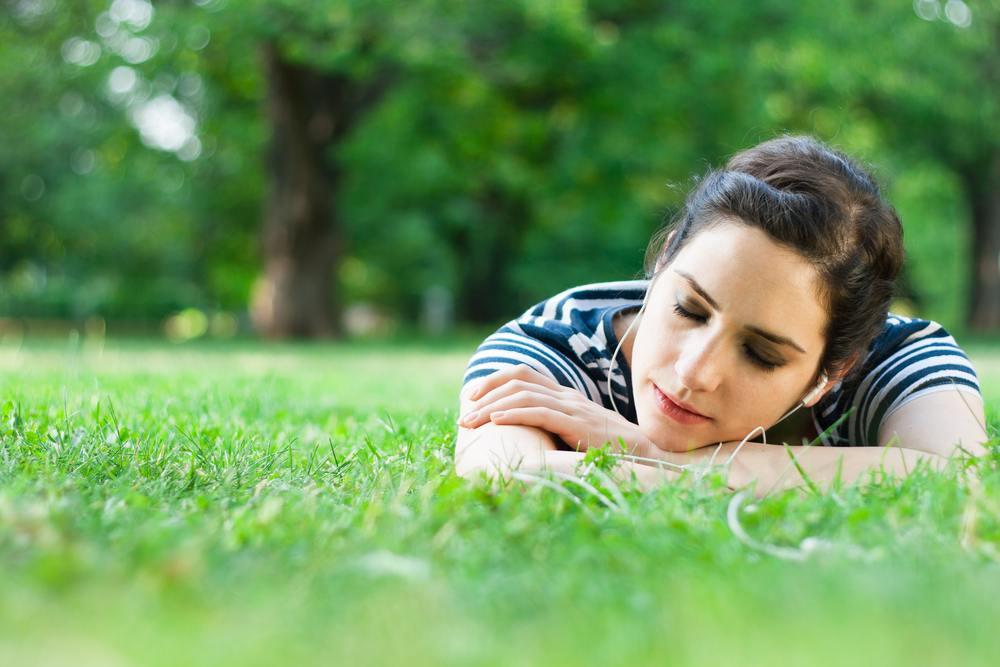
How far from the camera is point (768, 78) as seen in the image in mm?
15250

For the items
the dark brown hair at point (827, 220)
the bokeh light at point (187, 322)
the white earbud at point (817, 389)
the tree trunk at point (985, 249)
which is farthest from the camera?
the bokeh light at point (187, 322)

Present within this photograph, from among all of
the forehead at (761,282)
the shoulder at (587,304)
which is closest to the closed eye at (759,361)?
the forehead at (761,282)

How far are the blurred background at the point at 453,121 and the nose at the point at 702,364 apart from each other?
18.5 ft

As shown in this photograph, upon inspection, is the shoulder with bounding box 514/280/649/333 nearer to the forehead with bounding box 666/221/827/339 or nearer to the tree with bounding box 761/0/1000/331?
the forehead with bounding box 666/221/827/339

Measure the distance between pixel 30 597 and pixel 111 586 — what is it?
4.7 inches

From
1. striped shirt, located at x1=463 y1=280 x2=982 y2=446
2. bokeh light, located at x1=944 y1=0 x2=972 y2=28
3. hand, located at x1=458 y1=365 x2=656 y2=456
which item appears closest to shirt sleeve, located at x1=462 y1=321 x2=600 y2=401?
striped shirt, located at x1=463 y1=280 x2=982 y2=446

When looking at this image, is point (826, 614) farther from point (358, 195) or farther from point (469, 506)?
point (358, 195)

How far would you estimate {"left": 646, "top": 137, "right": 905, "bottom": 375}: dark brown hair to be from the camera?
2564 mm

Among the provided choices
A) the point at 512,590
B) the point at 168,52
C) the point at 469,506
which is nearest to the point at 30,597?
the point at 512,590

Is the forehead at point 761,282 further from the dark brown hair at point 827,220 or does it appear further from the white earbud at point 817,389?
the white earbud at point 817,389

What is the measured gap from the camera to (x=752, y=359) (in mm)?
2539

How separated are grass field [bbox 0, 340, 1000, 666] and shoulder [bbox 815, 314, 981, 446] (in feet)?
1.41

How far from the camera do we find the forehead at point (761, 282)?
246cm

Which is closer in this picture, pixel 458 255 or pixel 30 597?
pixel 30 597
